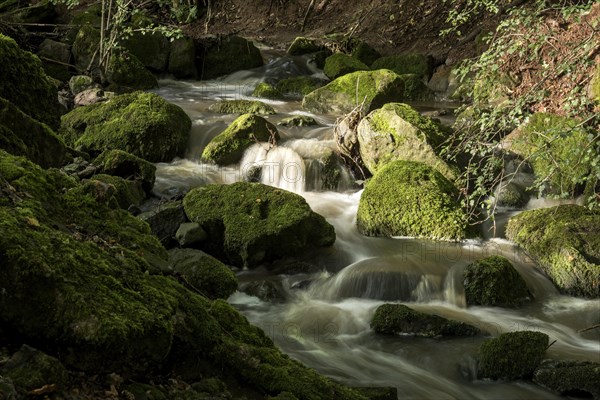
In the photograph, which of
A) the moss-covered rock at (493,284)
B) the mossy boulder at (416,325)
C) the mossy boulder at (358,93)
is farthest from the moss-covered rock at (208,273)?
the mossy boulder at (358,93)

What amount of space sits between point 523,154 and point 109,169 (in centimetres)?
710

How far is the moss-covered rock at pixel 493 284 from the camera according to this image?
736 cm

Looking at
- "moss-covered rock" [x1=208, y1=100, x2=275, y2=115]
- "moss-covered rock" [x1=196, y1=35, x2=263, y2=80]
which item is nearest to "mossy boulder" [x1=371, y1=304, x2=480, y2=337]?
"moss-covered rock" [x1=208, y1=100, x2=275, y2=115]

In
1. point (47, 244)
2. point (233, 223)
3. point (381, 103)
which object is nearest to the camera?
point (47, 244)

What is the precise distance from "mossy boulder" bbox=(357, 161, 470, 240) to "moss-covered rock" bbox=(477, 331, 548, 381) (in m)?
3.04

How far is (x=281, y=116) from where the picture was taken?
1400 cm

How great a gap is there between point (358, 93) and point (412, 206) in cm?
533

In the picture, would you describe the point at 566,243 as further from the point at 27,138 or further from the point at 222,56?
the point at 222,56

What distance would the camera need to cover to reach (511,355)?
5695 millimetres

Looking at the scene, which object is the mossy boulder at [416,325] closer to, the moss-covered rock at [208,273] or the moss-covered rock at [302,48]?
the moss-covered rock at [208,273]

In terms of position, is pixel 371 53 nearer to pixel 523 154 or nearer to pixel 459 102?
pixel 459 102

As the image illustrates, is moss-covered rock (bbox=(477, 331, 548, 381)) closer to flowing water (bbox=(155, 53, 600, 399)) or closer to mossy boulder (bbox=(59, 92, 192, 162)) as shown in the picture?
flowing water (bbox=(155, 53, 600, 399))

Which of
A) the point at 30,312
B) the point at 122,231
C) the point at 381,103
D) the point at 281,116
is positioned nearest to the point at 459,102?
the point at 381,103

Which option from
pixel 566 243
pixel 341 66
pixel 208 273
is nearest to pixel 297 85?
pixel 341 66
